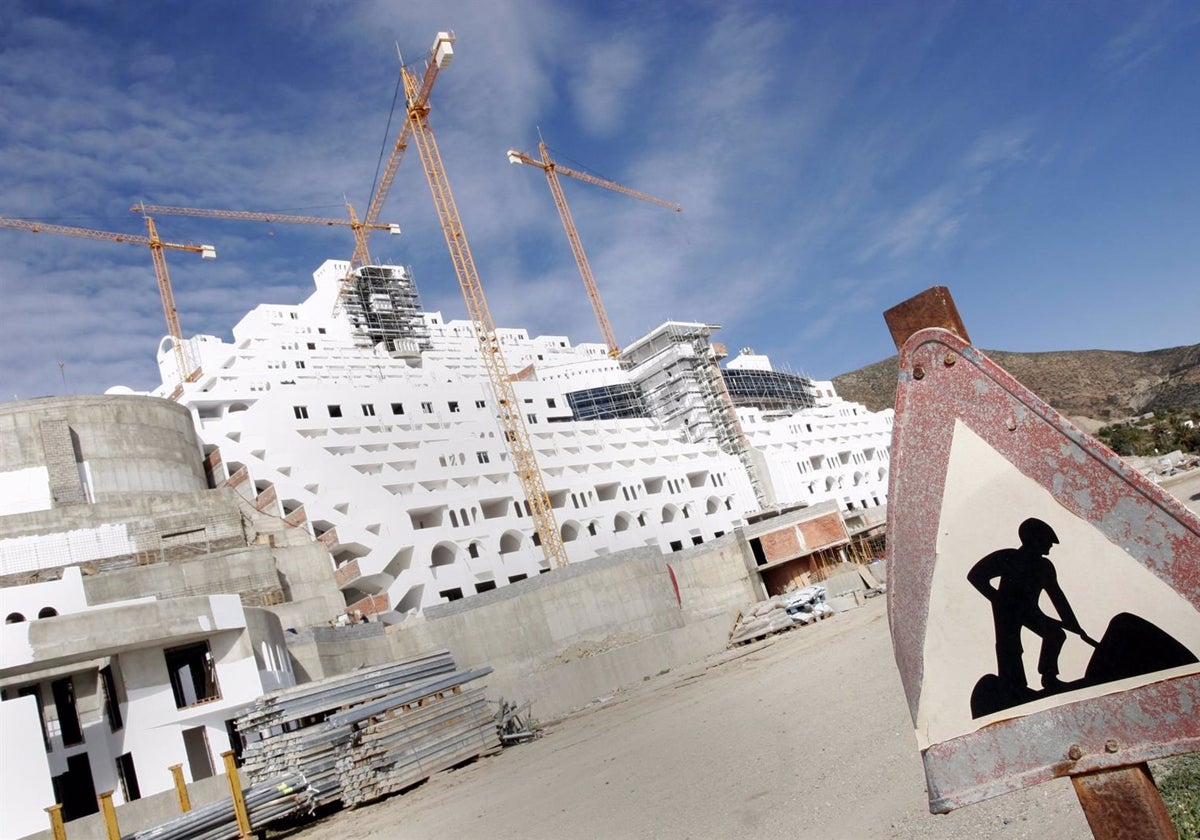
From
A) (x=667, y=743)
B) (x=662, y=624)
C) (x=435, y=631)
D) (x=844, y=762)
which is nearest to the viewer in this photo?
(x=844, y=762)

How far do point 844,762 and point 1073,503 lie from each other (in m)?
7.75

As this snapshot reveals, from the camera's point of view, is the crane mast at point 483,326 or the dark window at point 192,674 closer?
the dark window at point 192,674

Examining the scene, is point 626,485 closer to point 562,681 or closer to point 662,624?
point 662,624

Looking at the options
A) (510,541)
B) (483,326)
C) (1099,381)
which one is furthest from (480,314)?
(1099,381)

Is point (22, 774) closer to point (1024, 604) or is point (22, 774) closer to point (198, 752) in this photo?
point (198, 752)

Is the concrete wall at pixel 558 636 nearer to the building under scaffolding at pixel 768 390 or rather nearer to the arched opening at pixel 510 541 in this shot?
the arched opening at pixel 510 541

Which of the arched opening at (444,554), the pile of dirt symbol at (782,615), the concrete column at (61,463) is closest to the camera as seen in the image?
the pile of dirt symbol at (782,615)

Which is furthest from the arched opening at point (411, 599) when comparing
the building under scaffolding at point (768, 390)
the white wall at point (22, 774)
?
the building under scaffolding at point (768, 390)

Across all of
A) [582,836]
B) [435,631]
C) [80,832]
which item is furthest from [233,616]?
[582,836]

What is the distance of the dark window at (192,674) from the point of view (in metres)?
22.1

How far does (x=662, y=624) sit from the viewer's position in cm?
3809

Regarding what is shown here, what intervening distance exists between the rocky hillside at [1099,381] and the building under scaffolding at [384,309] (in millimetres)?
58039

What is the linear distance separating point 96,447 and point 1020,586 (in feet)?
150

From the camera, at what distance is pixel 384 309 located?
85.8 m
